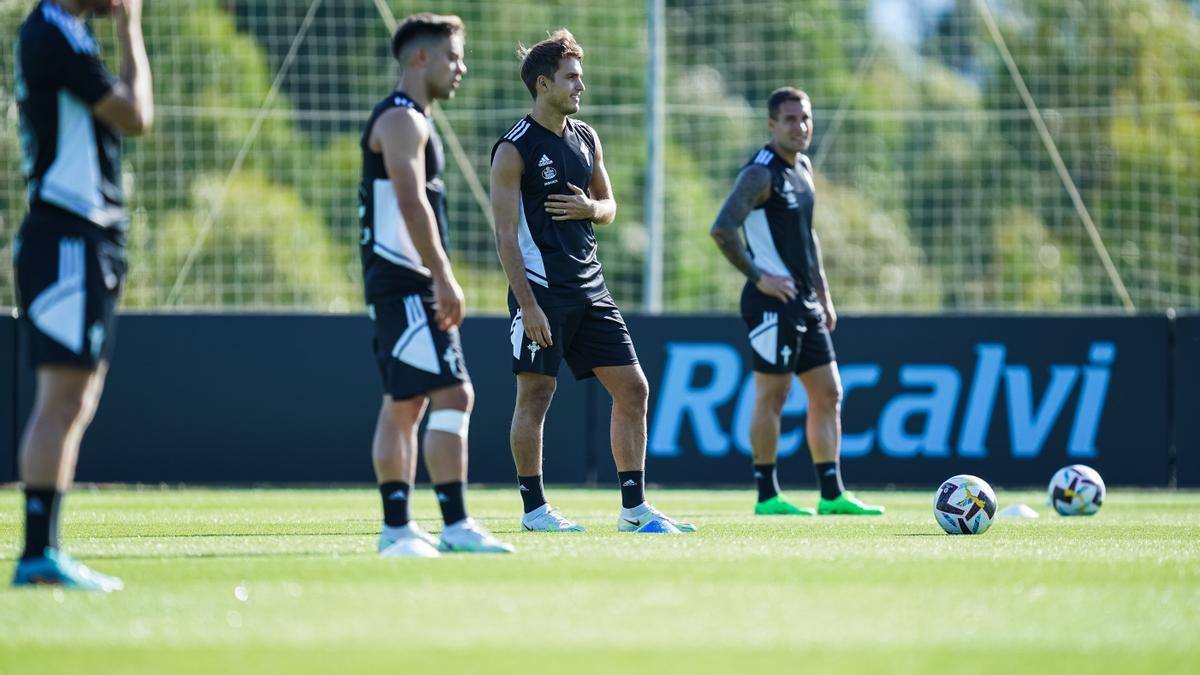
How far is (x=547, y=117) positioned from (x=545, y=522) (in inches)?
77.8

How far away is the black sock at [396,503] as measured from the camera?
21.0 feet

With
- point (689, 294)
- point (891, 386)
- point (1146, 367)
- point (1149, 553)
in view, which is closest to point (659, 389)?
point (891, 386)

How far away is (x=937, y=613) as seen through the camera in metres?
4.86

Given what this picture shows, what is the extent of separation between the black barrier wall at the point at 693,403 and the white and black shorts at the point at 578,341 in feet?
19.9

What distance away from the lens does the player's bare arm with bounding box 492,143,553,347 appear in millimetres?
7750

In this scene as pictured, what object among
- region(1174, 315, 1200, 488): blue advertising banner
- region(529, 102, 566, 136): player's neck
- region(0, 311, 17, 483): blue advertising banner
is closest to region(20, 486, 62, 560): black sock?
region(529, 102, 566, 136): player's neck

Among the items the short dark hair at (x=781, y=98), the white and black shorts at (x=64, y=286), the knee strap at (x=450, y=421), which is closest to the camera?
A: the white and black shorts at (x=64, y=286)

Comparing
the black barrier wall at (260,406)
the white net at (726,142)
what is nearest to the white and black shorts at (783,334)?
the black barrier wall at (260,406)

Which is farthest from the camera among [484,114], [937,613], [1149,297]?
[1149,297]

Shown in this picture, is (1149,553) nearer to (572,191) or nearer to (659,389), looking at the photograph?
(572,191)

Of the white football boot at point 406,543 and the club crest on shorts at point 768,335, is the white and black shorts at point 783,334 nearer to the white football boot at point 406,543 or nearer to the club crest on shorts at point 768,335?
the club crest on shorts at point 768,335

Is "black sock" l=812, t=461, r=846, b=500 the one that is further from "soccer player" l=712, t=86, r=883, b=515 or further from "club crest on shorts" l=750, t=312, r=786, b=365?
"club crest on shorts" l=750, t=312, r=786, b=365

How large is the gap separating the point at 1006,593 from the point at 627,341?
3281 millimetres

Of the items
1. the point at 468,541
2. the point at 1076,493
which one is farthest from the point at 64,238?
the point at 1076,493
